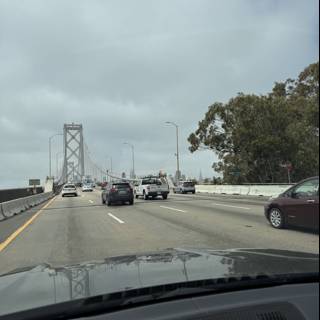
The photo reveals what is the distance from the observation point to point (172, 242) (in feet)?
39.1

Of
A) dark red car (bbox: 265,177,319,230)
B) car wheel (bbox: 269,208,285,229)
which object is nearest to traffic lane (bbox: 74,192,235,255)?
dark red car (bbox: 265,177,319,230)

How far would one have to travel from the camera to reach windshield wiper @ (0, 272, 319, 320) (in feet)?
9.37

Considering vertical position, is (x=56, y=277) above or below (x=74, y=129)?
below

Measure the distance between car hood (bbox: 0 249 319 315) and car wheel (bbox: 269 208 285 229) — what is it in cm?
954

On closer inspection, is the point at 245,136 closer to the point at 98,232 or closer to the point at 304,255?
the point at 98,232

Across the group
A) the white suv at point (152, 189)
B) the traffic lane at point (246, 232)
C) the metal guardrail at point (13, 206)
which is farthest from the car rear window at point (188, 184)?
the traffic lane at point (246, 232)

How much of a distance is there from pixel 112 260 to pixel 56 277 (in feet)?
2.58

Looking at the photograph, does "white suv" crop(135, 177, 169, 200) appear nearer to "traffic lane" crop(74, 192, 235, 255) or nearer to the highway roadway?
the highway roadway

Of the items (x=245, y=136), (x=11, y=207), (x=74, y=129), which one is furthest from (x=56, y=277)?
(x=74, y=129)

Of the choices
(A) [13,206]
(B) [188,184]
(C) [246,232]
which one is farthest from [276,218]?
(B) [188,184]

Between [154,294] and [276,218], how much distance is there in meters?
11.5

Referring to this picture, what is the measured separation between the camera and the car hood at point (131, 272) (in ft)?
10.4

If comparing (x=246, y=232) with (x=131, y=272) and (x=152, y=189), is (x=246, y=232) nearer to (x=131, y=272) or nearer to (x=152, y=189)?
(x=131, y=272)

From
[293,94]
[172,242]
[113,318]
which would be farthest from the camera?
[293,94]
